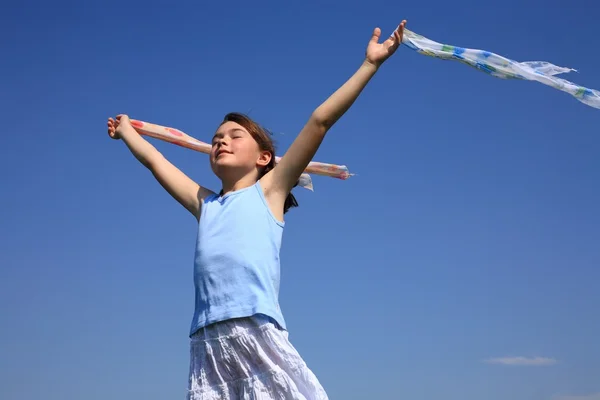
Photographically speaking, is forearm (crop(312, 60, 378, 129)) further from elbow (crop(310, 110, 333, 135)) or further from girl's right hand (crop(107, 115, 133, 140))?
girl's right hand (crop(107, 115, 133, 140))

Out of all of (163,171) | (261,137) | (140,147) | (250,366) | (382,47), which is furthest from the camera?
(140,147)

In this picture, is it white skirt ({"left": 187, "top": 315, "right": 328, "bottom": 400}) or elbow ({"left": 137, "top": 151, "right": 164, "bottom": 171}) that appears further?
elbow ({"left": 137, "top": 151, "right": 164, "bottom": 171})

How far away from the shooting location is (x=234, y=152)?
15.0 ft

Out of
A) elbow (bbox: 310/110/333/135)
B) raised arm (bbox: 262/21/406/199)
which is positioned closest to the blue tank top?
raised arm (bbox: 262/21/406/199)

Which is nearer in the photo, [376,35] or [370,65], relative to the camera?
[370,65]

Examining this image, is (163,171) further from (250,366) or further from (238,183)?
(250,366)

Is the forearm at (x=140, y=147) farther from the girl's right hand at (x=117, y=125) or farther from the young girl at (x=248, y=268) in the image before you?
the young girl at (x=248, y=268)

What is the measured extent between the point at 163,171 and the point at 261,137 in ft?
2.21

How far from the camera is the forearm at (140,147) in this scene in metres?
5.02

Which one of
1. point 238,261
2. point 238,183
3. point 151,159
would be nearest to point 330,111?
point 238,183

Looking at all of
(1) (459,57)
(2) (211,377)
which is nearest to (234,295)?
(2) (211,377)

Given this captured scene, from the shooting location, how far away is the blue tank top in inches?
160

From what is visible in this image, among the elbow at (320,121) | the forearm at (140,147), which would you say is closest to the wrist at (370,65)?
the elbow at (320,121)

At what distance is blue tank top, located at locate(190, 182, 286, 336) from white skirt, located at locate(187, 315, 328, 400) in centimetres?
8
